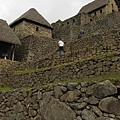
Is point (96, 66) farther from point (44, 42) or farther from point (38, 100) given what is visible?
point (44, 42)

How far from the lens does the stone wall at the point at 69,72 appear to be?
7559mm

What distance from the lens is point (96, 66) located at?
793cm

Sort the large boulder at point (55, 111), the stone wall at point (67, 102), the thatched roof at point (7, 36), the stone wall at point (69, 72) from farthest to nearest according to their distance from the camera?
the thatched roof at point (7, 36), the stone wall at point (69, 72), the large boulder at point (55, 111), the stone wall at point (67, 102)

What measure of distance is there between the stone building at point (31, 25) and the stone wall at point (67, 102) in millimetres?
18408

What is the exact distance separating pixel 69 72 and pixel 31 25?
55.7 feet

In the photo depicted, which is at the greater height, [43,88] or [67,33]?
[67,33]

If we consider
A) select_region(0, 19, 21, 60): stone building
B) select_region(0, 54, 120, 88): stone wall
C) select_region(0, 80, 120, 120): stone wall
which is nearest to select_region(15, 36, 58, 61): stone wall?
select_region(0, 19, 21, 60): stone building

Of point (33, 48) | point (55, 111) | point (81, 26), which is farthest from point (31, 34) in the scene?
point (55, 111)

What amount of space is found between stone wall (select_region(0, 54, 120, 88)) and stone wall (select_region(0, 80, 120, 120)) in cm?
273

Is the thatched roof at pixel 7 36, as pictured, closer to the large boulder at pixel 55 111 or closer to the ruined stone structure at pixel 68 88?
the ruined stone structure at pixel 68 88

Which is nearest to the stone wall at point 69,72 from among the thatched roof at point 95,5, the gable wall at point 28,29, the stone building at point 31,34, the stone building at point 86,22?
the stone building at point 31,34

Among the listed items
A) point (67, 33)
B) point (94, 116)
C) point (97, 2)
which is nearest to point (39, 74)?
point (94, 116)

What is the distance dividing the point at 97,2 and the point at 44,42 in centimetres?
2223

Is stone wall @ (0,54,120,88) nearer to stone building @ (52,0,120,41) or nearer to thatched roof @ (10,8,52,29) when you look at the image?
thatched roof @ (10,8,52,29)
